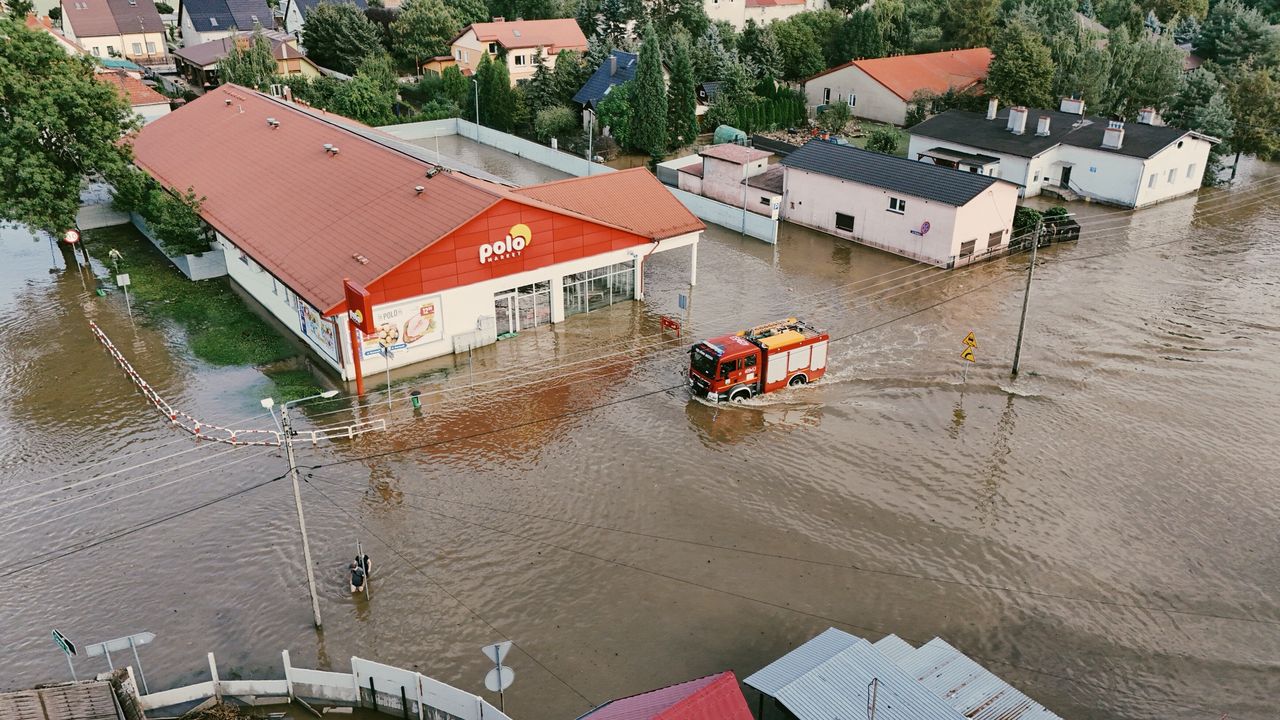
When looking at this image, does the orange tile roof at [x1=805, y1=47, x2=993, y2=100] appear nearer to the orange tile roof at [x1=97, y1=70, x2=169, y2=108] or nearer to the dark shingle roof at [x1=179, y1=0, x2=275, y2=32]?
the orange tile roof at [x1=97, y1=70, x2=169, y2=108]

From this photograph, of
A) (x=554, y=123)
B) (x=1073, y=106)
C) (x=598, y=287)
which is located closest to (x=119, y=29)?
(x=554, y=123)

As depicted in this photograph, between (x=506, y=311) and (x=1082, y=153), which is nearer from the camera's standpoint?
(x=506, y=311)

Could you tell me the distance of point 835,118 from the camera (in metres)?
67.8

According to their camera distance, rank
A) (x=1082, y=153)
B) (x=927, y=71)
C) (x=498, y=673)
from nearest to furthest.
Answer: (x=498, y=673) → (x=1082, y=153) → (x=927, y=71)

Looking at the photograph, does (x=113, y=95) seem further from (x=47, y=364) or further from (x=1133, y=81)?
(x=1133, y=81)

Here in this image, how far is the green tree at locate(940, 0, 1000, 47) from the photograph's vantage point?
265 ft

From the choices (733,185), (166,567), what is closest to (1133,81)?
(733,185)

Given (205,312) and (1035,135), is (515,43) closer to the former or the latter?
(1035,135)

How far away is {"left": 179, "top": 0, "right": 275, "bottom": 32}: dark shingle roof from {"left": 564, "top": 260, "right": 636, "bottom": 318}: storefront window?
2818 inches

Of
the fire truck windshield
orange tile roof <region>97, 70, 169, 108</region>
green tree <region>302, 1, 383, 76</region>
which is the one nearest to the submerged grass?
the fire truck windshield

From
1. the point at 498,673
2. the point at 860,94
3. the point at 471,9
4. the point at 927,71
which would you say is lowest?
the point at 498,673

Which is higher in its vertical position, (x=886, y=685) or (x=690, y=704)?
(x=690, y=704)

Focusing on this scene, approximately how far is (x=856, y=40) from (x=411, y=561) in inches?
2899

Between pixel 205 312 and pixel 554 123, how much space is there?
35.5 metres
